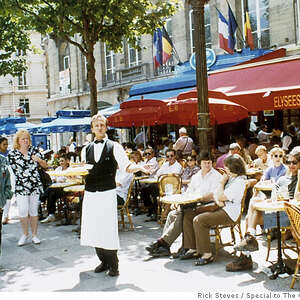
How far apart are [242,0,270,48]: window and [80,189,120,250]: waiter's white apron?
40.7 ft

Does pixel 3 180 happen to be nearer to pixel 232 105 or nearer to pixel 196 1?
pixel 196 1

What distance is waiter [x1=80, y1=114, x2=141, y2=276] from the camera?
17.8ft

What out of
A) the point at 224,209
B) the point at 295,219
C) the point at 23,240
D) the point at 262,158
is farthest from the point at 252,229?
the point at 23,240

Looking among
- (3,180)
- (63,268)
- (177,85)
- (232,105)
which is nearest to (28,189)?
(3,180)

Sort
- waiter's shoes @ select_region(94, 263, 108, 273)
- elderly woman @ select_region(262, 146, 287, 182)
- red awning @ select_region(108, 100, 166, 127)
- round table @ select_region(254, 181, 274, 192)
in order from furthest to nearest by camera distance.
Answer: red awning @ select_region(108, 100, 166, 127)
elderly woman @ select_region(262, 146, 287, 182)
round table @ select_region(254, 181, 274, 192)
waiter's shoes @ select_region(94, 263, 108, 273)

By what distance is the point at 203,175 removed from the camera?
6633mm

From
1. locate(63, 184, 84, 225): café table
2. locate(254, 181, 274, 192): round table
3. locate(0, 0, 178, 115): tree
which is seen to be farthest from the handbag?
locate(254, 181, 274, 192): round table

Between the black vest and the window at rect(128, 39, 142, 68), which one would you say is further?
the window at rect(128, 39, 142, 68)

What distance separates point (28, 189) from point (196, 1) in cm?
414

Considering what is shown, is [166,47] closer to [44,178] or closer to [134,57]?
[134,57]

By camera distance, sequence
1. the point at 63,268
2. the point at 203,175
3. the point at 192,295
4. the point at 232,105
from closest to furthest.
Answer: the point at 192,295, the point at 63,268, the point at 203,175, the point at 232,105

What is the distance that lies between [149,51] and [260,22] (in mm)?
6795

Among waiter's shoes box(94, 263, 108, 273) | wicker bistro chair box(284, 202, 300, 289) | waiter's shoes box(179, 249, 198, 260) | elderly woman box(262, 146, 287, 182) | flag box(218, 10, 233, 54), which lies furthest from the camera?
flag box(218, 10, 233, 54)

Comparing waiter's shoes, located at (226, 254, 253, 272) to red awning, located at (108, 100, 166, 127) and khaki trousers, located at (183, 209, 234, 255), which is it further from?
red awning, located at (108, 100, 166, 127)
